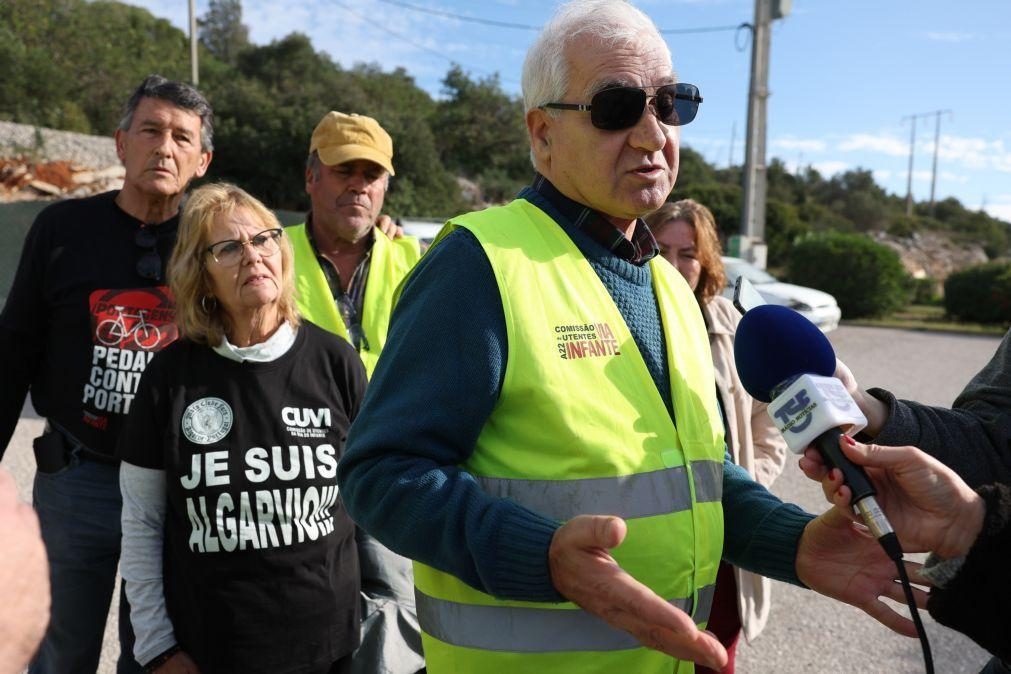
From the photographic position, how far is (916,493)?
1511mm

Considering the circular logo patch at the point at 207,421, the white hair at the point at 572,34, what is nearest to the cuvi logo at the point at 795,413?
the white hair at the point at 572,34

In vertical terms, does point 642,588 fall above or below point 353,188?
below

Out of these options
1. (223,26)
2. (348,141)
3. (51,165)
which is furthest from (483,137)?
(223,26)

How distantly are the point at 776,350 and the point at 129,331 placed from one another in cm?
214

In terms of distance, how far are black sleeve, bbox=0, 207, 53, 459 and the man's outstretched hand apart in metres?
2.36

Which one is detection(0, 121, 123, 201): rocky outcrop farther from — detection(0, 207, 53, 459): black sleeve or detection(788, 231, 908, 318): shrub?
detection(788, 231, 908, 318): shrub

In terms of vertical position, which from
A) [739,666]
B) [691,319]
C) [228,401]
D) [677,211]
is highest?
[677,211]

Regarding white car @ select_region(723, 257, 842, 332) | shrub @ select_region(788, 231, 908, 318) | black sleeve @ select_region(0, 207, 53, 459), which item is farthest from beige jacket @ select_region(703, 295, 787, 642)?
shrub @ select_region(788, 231, 908, 318)

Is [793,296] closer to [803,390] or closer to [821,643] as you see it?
[821,643]

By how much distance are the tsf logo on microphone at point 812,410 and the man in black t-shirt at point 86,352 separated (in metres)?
2.13

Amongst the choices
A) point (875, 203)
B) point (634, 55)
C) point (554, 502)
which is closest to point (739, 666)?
point (554, 502)

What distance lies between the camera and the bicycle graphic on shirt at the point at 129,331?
9.23 ft

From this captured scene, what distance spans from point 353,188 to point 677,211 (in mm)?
1384

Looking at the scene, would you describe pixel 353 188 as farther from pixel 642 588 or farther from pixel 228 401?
pixel 642 588
